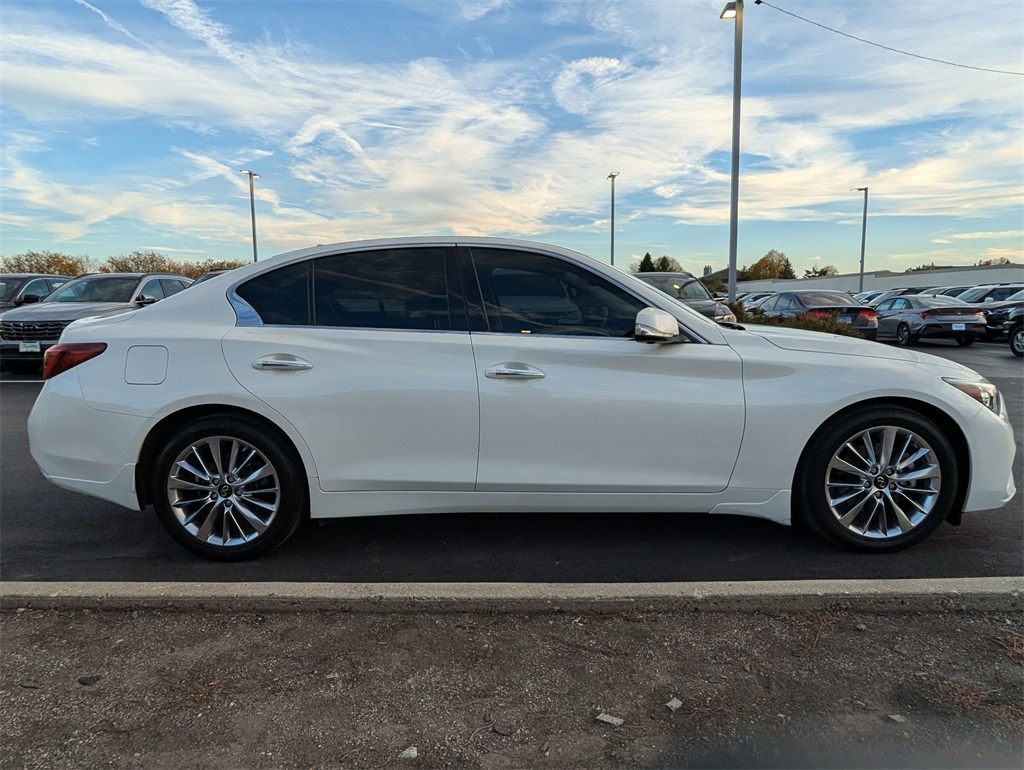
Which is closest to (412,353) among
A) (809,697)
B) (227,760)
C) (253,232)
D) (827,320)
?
(227,760)

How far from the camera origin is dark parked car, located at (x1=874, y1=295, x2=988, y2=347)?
15734mm

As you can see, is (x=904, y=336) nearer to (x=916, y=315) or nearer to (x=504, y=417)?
(x=916, y=315)

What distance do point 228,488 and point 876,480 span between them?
330 centimetres

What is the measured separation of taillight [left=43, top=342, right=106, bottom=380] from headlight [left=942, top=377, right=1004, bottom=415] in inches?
173

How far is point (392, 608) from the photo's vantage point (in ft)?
9.37

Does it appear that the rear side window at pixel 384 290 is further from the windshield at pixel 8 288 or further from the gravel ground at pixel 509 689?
the windshield at pixel 8 288

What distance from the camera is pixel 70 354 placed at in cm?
347

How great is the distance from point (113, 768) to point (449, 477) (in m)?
1.77

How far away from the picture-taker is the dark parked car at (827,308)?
1530 cm

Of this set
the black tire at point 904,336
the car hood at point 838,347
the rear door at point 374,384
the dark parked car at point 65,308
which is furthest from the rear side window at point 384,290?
the black tire at point 904,336

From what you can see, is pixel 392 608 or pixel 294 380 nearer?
pixel 392 608

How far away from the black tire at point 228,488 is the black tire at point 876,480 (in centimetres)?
263

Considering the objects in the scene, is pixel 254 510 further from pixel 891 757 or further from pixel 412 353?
pixel 891 757

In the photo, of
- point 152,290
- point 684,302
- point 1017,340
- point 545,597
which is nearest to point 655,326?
point 545,597
